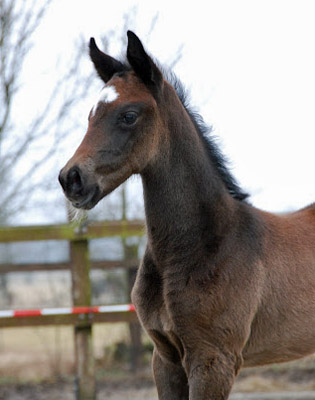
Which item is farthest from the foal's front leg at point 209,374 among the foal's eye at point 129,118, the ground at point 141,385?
the ground at point 141,385

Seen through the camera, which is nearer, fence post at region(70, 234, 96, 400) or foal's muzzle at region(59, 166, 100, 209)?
foal's muzzle at region(59, 166, 100, 209)

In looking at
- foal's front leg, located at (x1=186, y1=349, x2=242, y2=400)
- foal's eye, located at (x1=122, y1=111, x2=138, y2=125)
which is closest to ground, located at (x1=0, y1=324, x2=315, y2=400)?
foal's front leg, located at (x1=186, y1=349, x2=242, y2=400)

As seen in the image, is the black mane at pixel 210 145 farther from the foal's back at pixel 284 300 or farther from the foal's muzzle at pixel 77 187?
the foal's muzzle at pixel 77 187

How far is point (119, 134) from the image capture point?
122 inches

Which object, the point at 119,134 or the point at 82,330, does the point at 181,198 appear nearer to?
the point at 119,134

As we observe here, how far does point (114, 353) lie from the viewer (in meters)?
7.40

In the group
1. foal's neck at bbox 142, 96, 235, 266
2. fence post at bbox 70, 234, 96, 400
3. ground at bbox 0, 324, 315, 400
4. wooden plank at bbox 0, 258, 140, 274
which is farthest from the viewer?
wooden plank at bbox 0, 258, 140, 274

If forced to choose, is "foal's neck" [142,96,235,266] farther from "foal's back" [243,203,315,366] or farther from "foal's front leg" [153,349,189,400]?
"foal's front leg" [153,349,189,400]

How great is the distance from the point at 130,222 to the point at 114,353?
1928 mm

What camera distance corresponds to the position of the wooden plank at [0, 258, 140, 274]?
23.7ft

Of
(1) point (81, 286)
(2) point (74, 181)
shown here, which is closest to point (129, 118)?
(2) point (74, 181)

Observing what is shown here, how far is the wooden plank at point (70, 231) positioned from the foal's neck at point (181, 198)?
2.67m

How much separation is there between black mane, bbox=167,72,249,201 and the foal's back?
0.69 ft

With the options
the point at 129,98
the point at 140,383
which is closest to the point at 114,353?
the point at 140,383
